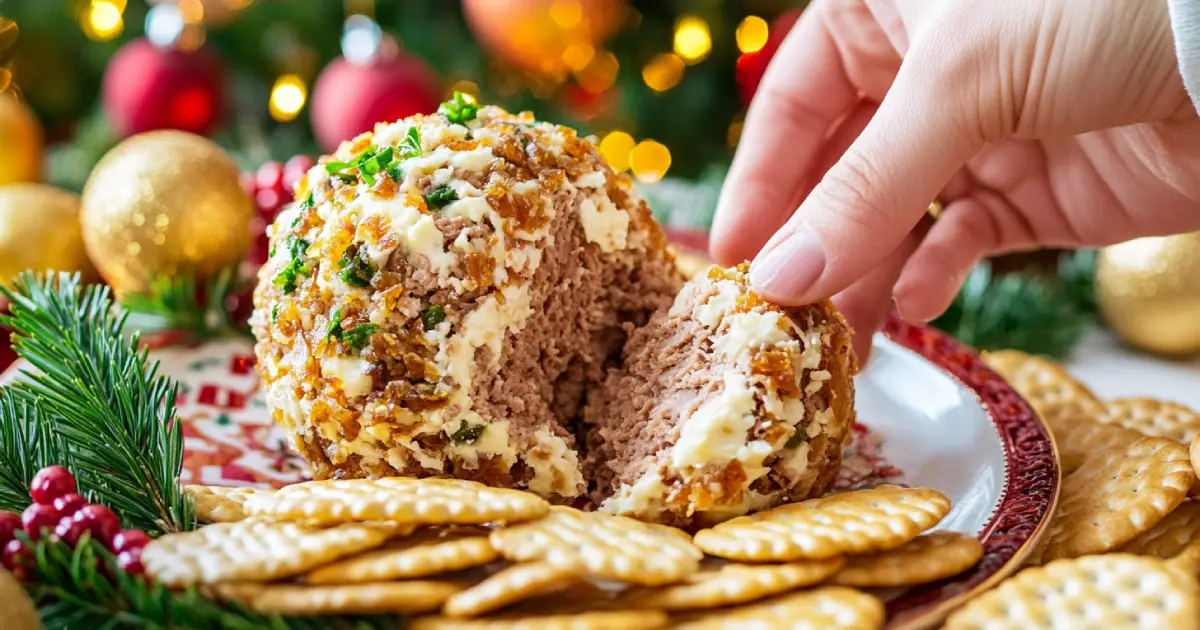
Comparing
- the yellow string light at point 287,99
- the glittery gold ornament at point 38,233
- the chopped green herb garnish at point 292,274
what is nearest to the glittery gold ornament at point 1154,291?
the chopped green herb garnish at point 292,274

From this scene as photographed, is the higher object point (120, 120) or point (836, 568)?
point (120, 120)

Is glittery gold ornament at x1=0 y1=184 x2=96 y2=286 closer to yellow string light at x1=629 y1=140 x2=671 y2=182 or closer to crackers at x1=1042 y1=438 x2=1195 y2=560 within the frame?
yellow string light at x1=629 y1=140 x2=671 y2=182

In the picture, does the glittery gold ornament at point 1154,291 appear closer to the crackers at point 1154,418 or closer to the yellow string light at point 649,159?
the crackers at point 1154,418

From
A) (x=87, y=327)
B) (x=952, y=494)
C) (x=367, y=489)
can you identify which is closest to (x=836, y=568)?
(x=952, y=494)

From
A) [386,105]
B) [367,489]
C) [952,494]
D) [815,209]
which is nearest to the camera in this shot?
[367,489]

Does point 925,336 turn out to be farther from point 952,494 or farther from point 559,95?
point 559,95

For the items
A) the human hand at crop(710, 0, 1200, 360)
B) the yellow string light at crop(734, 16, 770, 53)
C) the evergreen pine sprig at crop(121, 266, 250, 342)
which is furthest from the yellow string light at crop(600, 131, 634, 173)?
the evergreen pine sprig at crop(121, 266, 250, 342)

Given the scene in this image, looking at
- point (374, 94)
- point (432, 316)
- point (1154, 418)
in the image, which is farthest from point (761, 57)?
point (432, 316)
